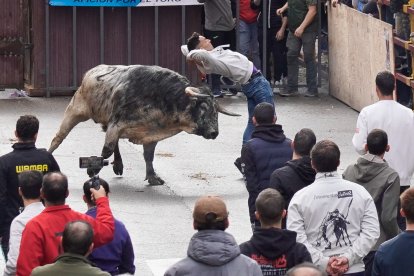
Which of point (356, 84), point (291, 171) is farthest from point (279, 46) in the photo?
point (291, 171)

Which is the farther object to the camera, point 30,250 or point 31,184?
point 31,184

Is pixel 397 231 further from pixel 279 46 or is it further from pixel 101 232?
pixel 279 46

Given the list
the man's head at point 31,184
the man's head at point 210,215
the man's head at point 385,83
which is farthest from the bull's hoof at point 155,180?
the man's head at point 210,215

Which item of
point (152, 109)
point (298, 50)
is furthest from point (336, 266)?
point (298, 50)

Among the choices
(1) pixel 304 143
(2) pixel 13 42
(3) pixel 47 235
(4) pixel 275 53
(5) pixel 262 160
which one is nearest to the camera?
(3) pixel 47 235

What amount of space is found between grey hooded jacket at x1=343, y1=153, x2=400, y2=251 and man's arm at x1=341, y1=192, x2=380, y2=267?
0.61m

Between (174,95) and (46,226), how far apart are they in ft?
22.0

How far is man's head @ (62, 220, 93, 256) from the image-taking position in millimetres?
7215

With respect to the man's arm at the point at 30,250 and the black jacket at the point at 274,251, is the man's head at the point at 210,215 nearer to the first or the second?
the black jacket at the point at 274,251

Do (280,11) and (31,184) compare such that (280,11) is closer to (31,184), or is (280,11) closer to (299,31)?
(299,31)

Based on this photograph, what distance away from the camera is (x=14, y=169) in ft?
31.7

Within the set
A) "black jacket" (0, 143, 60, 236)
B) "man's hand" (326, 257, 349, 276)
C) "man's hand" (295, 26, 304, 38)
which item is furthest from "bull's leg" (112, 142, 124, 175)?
"man's hand" (326, 257, 349, 276)

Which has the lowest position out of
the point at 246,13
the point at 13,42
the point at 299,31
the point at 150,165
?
the point at 150,165

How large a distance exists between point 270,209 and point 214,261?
2.34 ft
